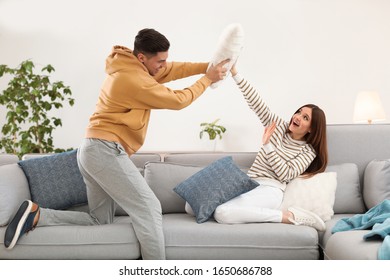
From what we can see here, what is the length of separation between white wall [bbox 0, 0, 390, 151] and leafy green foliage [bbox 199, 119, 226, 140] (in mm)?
86

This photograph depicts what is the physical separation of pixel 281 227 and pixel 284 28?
2872 mm

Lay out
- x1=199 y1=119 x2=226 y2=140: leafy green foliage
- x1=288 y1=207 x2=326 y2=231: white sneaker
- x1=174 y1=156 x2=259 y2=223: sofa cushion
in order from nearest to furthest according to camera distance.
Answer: x1=288 y1=207 x2=326 y2=231: white sneaker, x1=174 y1=156 x2=259 y2=223: sofa cushion, x1=199 y1=119 x2=226 y2=140: leafy green foliage

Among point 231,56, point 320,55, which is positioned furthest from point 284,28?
point 231,56

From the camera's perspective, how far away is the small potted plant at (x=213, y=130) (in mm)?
4887

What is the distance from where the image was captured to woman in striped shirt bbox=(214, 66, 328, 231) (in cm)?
277

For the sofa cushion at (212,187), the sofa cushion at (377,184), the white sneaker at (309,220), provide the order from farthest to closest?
the sofa cushion at (377,184) → the sofa cushion at (212,187) → the white sneaker at (309,220)

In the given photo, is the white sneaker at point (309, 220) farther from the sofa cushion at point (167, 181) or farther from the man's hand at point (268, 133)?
the sofa cushion at point (167, 181)

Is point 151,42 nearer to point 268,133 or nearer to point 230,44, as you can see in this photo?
point 230,44

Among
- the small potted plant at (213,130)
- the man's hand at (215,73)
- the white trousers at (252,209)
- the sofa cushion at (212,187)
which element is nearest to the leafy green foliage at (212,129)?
the small potted plant at (213,130)

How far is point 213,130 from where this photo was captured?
16.1 feet

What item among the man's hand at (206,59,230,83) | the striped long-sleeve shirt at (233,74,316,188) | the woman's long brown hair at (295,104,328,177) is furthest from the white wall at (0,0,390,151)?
the man's hand at (206,59,230,83)

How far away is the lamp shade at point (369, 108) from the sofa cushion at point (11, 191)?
294 cm

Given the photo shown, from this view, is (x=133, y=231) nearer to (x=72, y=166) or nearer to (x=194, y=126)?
(x=72, y=166)

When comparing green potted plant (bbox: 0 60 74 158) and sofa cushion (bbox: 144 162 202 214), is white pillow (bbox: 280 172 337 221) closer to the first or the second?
sofa cushion (bbox: 144 162 202 214)
